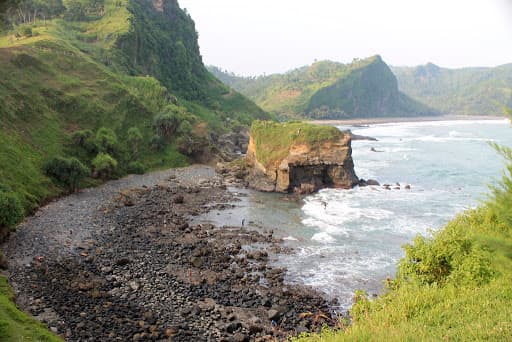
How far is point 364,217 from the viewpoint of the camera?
46.3m

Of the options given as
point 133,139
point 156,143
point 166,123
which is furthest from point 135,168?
point 166,123

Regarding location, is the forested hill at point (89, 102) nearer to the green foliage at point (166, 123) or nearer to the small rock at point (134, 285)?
the green foliage at point (166, 123)

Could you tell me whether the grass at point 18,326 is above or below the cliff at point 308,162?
below

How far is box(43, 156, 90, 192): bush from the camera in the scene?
48812mm

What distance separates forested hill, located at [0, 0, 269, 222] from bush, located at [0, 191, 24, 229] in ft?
0.89

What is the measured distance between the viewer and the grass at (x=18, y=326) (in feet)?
60.8

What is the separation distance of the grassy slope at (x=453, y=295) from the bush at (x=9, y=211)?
86.3ft

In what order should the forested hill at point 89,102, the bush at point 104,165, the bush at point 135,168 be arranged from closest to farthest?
the forested hill at point 89,102
the bush at point 104,165
the bush at point 135,168

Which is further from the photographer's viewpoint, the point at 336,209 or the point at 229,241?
the point at 336,209

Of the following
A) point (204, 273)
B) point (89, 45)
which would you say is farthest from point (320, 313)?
point (89, 45)

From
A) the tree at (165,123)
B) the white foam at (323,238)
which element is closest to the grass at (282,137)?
the tree at (165,123)

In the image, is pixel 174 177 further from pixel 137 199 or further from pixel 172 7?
pixel 172 7

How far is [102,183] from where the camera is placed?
186 feet

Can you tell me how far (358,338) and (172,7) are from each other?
153m
